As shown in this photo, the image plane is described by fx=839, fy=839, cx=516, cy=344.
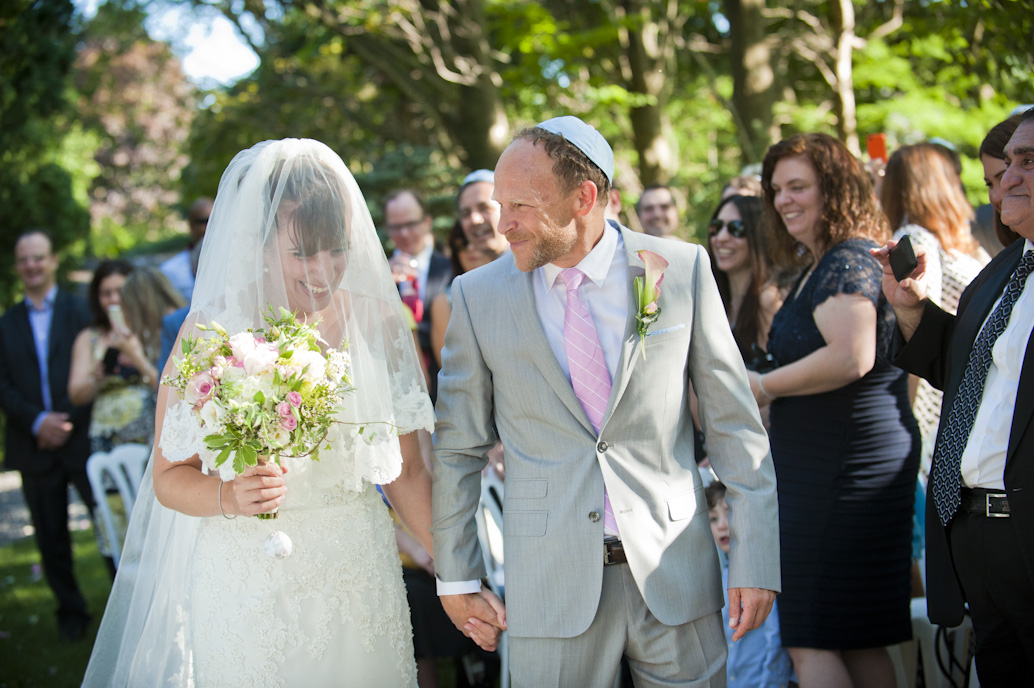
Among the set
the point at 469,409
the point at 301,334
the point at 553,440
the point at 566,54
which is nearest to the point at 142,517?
the point at 301,334

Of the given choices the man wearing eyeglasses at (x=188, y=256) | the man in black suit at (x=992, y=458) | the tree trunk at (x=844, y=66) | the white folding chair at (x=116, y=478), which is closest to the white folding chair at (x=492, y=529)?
the man in black suit at (x=992, y=458)

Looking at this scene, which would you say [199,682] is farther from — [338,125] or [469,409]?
[338,125]

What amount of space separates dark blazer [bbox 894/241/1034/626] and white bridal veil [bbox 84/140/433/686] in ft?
5.77

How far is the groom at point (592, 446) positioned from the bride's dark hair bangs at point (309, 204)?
0.54m

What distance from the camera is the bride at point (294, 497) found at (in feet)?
8.87

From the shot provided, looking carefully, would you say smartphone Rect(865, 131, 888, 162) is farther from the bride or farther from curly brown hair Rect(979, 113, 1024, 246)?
the bride

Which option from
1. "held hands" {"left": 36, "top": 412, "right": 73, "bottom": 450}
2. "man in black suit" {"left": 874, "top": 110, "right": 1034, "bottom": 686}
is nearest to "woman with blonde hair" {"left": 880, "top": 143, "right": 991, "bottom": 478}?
"man in black suit" {"left": 874, "top": 110, "right": 1034, "bottom": 686}

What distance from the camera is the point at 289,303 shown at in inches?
112

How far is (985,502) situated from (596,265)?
1422 mm

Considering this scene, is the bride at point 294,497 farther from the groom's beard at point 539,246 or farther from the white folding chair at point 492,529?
the white folding chair at point 492,529

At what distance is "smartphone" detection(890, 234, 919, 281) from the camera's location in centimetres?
271

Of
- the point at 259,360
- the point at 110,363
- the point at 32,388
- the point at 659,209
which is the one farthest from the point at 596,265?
the point at 32,388

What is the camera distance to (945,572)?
2.79 m

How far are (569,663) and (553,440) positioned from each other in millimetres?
669
